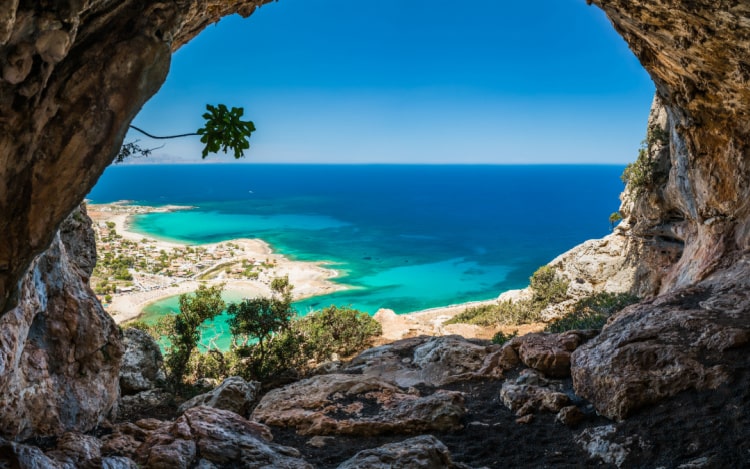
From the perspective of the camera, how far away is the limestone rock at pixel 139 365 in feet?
41.2

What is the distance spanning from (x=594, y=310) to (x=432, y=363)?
11.7m

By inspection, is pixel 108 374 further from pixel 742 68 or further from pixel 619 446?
pixel 742 68

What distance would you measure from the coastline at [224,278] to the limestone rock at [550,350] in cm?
2803

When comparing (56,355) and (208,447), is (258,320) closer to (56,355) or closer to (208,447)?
(56,355)

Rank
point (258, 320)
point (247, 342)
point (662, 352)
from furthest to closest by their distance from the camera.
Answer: point (247, 342), point (258, 320), point (662, 352)

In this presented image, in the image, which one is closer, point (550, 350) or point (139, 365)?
point (550, 350)

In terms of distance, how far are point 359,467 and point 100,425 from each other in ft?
16.7

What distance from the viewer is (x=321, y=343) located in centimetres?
1838

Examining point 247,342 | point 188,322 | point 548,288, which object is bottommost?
point 247,342

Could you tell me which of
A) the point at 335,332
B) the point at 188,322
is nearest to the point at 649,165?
the point at 335,332

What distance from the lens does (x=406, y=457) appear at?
6250 mm

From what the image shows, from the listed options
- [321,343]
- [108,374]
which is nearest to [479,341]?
[321,343]

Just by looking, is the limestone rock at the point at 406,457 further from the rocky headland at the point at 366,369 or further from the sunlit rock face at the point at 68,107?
the sunlit rock face at the point at 68,107

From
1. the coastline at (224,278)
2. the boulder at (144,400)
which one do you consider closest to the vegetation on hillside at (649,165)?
the boulder at (144,400)
